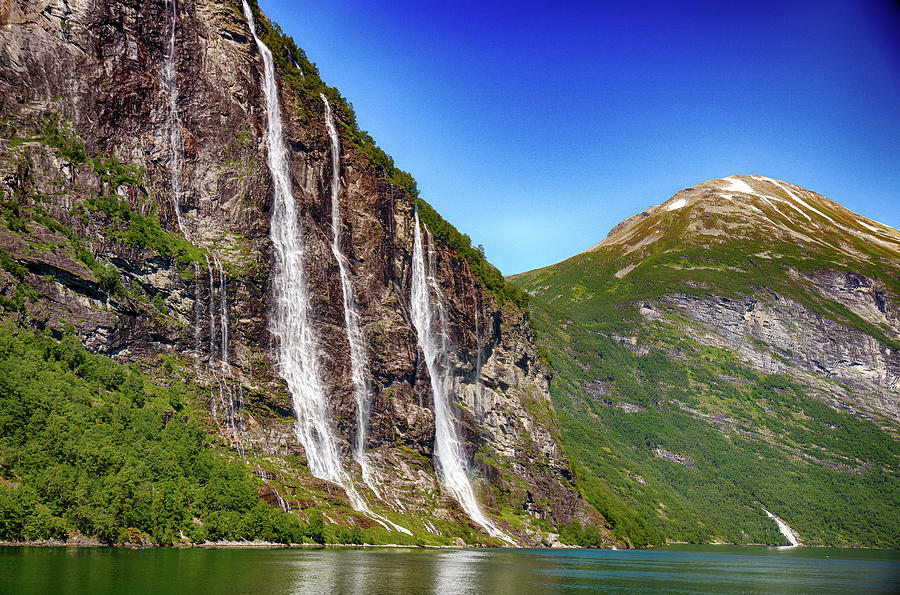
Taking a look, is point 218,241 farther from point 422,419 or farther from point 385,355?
point 422,419

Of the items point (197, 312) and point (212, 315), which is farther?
point (212, 315)

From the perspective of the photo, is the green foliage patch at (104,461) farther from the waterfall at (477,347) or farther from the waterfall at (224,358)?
the waterfall at (477,347)

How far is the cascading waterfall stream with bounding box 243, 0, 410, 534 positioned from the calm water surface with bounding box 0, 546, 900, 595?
17096 mm

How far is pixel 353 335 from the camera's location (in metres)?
114

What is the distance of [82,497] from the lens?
200ft

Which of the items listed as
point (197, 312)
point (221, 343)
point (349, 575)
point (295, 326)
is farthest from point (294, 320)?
point (349, 575)

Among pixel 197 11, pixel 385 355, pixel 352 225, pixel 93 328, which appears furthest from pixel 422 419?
pixel 197 11

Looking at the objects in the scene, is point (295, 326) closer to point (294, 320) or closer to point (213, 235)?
point (294, 320)

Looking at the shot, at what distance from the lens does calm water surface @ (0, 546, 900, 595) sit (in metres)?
41.4

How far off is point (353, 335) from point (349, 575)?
61.0 metres

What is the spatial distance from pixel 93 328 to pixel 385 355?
45.3 meters

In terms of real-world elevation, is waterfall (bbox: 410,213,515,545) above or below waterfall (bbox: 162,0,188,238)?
below

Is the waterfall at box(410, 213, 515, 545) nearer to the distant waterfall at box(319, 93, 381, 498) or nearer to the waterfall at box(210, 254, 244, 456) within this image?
the distant waterfall at box(319, 93, 381, 498)

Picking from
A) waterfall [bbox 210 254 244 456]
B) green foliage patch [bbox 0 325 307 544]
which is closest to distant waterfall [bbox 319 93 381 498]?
waterfall [bbox 210 254 244 456]
